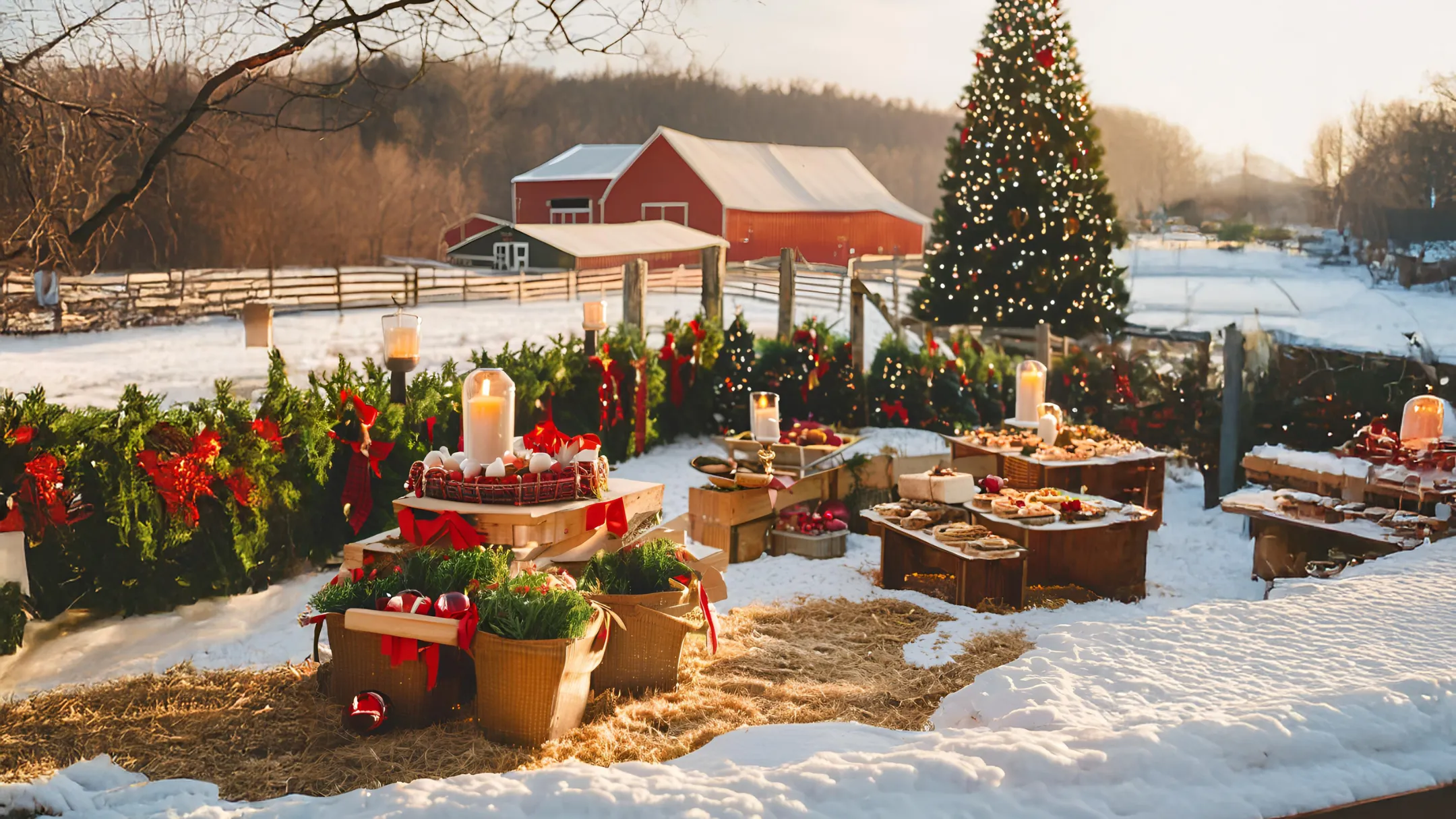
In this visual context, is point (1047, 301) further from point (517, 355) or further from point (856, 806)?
point (856, 806)

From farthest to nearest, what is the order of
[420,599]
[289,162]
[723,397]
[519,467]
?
[289,162], [723,397], [519,467], [420,599]

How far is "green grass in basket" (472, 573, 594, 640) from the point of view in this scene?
3885 mm

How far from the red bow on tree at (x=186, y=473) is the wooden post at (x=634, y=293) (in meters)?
5.51

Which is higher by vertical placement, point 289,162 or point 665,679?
point 289,162

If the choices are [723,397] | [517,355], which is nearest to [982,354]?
[723,397]

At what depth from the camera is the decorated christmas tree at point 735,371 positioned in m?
10.4

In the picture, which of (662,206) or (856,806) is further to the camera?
(662,206)

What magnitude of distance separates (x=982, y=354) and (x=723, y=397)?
99.0 inches

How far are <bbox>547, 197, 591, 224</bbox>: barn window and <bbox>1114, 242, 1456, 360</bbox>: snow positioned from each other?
9.68m

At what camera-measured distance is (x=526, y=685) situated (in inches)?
151

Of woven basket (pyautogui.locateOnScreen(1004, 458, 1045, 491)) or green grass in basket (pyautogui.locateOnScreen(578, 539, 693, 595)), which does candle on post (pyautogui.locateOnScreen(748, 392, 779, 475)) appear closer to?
woven basket (pyautogui.locateOnScreen(1004, 458, 1045, 491))

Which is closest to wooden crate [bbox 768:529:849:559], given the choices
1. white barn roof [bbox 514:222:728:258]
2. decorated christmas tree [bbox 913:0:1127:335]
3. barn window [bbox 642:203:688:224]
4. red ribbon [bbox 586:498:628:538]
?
red ribbon [bbox 586:498:628:538]

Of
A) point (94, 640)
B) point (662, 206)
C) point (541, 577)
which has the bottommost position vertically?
point (94, 640)

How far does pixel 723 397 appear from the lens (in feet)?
34.6
